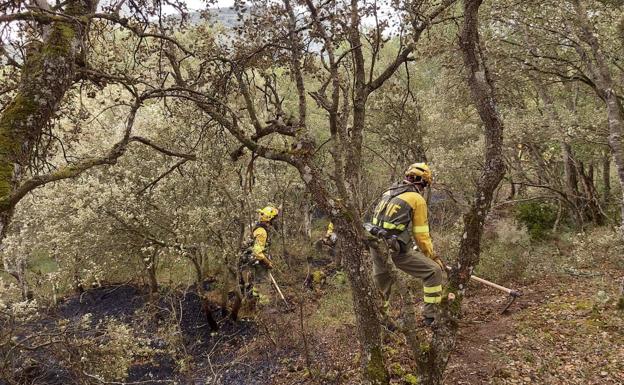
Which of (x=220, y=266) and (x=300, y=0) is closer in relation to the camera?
(x=300, y=0)

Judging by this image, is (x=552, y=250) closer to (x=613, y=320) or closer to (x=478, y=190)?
(x=613, y=320)

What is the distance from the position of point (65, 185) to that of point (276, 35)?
333 inches

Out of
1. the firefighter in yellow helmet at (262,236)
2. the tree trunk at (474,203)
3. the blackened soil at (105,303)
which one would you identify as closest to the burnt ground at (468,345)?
the firefighter in yellow helmet at (262,236)

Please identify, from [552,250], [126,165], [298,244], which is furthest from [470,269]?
[298,244]

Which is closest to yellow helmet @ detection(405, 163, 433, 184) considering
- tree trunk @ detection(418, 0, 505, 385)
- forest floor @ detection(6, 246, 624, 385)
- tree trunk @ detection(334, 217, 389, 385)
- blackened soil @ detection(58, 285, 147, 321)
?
tree trunk @ detection(418, 0, 505, 385)

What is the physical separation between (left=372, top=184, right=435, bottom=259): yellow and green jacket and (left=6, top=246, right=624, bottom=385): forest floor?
175cm

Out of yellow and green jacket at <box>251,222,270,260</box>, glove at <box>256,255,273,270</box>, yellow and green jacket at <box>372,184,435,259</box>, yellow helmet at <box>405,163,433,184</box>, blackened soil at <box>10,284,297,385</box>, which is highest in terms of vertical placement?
yellow helmet at <box>405,163,433,184</box>

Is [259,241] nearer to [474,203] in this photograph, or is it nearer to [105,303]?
[474,203]

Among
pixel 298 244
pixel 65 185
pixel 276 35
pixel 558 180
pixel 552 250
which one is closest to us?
pixel 276 35

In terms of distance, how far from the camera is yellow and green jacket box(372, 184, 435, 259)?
600cm

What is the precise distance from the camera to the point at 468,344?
669 centimetres

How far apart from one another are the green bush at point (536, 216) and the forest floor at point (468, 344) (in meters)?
4.37

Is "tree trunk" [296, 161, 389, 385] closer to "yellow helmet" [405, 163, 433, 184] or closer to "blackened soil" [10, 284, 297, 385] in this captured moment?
"yellow helmet" [405, 163, 433, 184]

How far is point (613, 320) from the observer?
6.62 m
